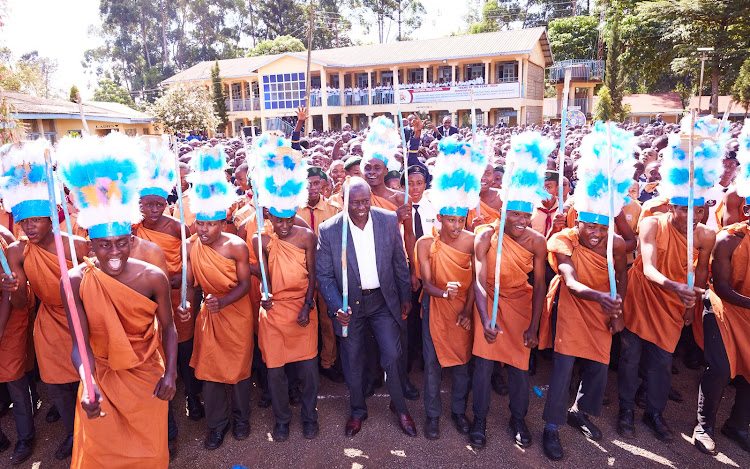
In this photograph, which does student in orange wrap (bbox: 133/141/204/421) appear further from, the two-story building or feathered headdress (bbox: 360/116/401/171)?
the two-story building

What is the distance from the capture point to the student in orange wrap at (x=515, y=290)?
394cm

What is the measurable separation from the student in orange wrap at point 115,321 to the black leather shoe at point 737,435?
428 centimetres

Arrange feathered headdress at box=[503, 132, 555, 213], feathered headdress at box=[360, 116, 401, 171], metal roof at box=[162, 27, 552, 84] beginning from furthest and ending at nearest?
metal roof at box=[162, 27, 552, 84], feathered headdress at box=[360, 116, 401, 171], feathered headdress at box=[503, 132, 555, 213]

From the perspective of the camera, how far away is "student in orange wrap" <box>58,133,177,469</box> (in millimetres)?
3016

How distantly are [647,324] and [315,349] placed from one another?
2.75m

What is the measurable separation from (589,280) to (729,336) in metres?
1.15

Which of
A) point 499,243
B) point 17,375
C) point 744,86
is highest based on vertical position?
point 744,86

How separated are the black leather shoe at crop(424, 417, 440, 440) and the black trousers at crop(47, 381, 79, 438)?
2794 millimetres

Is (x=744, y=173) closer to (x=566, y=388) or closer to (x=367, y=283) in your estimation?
(x=566, y=388)

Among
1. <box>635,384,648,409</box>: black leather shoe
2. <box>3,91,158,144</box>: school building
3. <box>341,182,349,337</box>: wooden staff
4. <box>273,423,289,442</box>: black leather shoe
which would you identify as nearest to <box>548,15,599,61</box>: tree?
<box>3,91,158,144</box>: school building

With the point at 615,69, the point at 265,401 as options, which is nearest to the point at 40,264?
the point at 265,401

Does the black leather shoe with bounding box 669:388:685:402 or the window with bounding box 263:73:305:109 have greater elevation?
the window with bounding box 263:73:305:109

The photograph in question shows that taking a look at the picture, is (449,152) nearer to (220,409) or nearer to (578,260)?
(578,260)

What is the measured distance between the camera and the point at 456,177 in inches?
156
